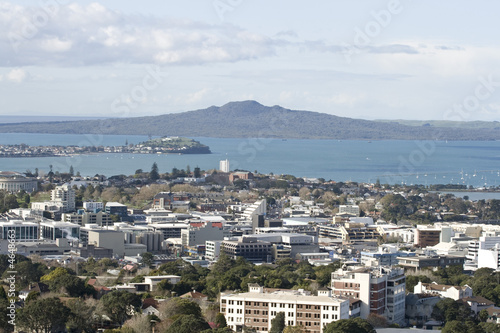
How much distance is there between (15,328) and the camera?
12.1 m

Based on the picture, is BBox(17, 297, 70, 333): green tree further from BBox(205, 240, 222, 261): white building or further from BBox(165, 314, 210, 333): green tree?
BBox(205, 240, 222, 261): white building

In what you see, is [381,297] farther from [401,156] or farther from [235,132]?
[235,132]

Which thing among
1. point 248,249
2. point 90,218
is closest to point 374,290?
point 248,249

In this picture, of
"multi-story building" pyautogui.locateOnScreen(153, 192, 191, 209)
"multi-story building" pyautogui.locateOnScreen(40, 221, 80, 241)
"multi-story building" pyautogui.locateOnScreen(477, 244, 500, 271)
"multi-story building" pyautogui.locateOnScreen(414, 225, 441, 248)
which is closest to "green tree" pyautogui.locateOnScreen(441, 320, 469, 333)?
"multi-story building" pyautogui.locateOnScreen(477, 244, 500, 271)

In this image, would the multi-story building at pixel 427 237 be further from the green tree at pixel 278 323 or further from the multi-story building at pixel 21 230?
the green tree at pixel 278 323

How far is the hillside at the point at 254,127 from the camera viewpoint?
369 ft

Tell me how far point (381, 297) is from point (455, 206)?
20775 mm

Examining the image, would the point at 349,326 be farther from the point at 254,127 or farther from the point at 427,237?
the point at 254,127

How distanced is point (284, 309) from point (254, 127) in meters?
99.0

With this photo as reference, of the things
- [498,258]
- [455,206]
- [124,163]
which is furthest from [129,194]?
[124,163]

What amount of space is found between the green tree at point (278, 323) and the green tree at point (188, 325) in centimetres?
→ 95

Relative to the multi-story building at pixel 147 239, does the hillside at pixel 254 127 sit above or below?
above

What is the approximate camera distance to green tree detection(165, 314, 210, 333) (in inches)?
456

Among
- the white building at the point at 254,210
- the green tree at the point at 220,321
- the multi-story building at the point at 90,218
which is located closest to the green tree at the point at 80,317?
the green tree at the point at 220,321
